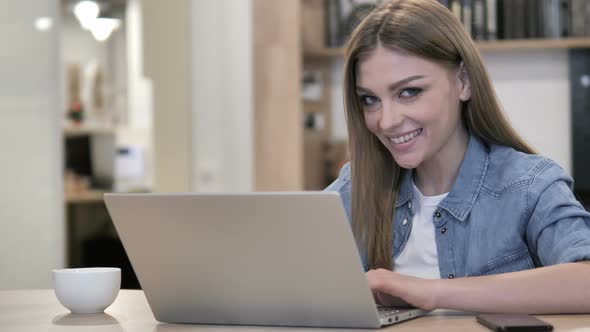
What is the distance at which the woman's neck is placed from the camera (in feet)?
6.09

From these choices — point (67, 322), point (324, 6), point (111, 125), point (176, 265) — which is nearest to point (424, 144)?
point (176, 265)

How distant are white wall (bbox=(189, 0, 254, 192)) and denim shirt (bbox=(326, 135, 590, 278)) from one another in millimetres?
2454

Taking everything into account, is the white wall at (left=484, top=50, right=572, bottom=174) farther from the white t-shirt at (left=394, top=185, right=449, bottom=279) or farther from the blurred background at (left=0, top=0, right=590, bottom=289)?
the white t-shirt at (left=394, top=185, right=449, bottom=279)

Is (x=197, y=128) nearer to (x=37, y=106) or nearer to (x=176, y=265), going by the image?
(x=37, y=106)

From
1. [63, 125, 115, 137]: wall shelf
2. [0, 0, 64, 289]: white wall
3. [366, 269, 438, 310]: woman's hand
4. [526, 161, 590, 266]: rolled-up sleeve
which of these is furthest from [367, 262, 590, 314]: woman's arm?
[63, 125, 115, 137]: wall shelf

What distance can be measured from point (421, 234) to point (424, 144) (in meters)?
0.19

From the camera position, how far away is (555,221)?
5.37 ft

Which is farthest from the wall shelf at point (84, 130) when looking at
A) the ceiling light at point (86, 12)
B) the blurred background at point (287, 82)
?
the blurred background at point (287, 82)

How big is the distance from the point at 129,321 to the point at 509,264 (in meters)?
0.71

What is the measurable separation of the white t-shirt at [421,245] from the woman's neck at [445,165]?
0.07 ft

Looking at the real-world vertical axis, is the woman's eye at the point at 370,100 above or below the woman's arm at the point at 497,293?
above

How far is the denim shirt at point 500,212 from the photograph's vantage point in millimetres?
1662

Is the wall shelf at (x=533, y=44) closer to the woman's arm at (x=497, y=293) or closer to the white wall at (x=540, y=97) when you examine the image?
the white wall at (x=540, y=97)

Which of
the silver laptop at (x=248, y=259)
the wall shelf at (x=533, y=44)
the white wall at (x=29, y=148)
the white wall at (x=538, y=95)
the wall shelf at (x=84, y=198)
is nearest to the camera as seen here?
the silver laptop at (x=248, y=259)
